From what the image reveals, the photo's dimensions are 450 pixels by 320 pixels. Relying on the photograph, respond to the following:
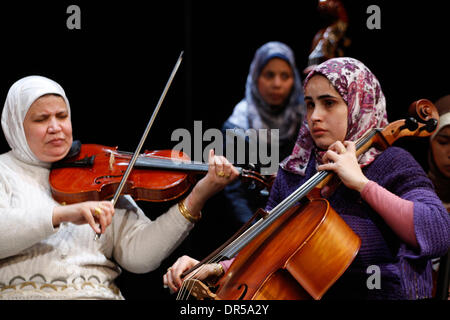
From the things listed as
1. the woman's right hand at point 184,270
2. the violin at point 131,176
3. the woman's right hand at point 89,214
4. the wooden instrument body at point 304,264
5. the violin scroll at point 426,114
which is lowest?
the woman's right hand at point 184,270

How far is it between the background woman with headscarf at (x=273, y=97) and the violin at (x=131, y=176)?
68cm

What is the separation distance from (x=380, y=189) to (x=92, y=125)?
61.7 inches

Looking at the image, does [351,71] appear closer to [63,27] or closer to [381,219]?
[381,219]

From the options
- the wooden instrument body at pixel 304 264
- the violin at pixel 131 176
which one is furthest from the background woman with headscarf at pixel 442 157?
the wooden instrument body at pixel 304 264

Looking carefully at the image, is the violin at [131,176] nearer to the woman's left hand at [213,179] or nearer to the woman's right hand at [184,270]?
the woman's left hand at [213,179]

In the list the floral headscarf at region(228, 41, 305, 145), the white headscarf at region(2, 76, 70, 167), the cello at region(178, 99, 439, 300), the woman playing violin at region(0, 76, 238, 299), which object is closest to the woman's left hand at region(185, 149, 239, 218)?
the woman playing violin at region(0, 76, 238, 299)

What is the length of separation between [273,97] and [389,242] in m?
1.27

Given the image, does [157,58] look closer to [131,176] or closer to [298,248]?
[131,176]

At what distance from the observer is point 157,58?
259 centimetres

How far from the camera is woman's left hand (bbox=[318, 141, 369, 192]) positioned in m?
1.45

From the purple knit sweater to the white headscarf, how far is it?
43.6 inches

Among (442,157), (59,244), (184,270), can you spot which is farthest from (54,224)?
(442,157)

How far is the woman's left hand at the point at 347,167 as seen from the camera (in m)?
1.45

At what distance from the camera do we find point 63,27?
2.41 meters
